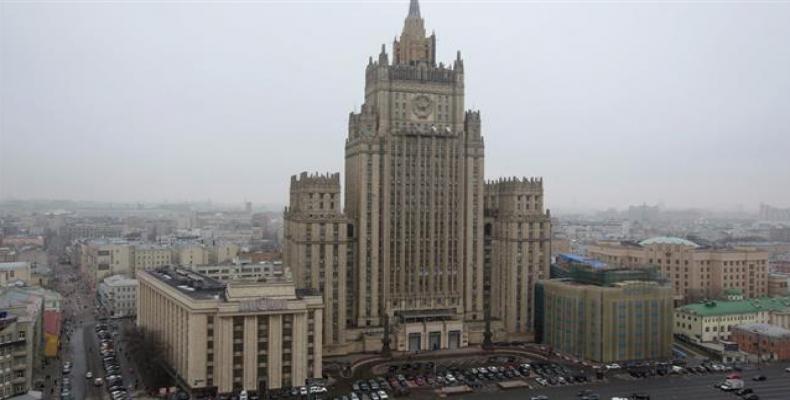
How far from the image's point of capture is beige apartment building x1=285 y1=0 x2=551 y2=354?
9000 cm

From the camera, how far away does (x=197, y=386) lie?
7056 centimetres

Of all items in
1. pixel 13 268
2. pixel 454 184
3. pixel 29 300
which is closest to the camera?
pixel 29 300

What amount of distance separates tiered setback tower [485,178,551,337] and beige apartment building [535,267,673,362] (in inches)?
234

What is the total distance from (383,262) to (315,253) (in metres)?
9.48

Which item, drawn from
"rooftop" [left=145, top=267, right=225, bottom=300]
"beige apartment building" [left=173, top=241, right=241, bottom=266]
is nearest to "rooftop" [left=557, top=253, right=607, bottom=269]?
"rooftop" [left=145, top=267, right=225, bottom=300]

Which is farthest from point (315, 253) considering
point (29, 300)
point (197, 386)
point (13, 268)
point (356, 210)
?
A: point (13, 268)

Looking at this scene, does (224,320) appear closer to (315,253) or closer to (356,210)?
(315,253)

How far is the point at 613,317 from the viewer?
280ft

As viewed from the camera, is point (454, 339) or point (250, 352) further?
point (454, 339)

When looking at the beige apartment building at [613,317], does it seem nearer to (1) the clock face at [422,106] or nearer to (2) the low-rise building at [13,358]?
(1) the clock face at [422,106]

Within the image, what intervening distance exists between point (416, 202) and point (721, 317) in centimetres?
4615

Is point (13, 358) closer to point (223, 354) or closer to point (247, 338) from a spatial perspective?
point (223, 354)

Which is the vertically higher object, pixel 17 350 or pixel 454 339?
pixel 17 350

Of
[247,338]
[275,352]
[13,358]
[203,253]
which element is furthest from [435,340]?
[203,253]
